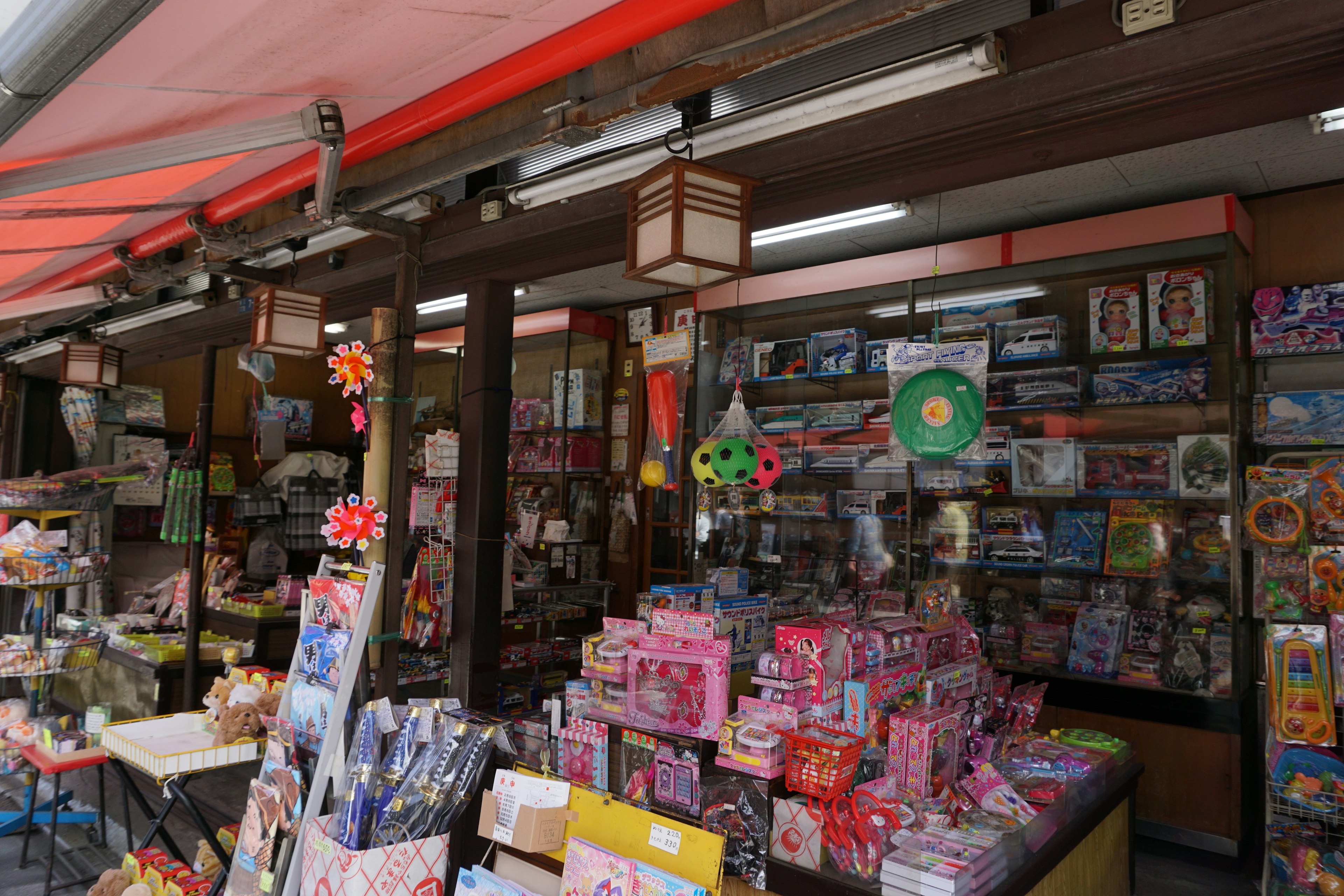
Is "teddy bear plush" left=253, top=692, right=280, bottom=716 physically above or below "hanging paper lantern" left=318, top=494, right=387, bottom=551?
below

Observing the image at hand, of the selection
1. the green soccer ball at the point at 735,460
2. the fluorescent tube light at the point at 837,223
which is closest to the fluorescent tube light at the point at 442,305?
the fluorescent tube light at the point at 837,223

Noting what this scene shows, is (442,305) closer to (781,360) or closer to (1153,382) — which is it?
(781,360)

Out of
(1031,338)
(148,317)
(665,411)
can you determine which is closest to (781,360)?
(665,411)

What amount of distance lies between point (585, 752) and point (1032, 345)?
3423 millimetres

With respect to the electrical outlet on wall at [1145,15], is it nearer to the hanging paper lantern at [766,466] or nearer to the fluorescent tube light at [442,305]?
the hanging paper lantern at [766,466]

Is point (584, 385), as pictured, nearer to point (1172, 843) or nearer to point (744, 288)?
point (744, 288)

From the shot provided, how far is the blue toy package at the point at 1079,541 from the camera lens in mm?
4691

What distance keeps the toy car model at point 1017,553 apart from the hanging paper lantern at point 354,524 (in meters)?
3.48

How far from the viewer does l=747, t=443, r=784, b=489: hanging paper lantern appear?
4098 millimetres

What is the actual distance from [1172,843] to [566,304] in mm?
5490

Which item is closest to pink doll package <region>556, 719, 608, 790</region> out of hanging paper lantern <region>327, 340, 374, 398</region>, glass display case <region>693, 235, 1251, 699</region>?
glass display case <region>693, 235, 1251, 699</region>

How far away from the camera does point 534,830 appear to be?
7.52ft

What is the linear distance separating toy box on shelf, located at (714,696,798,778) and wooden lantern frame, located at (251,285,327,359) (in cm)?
269

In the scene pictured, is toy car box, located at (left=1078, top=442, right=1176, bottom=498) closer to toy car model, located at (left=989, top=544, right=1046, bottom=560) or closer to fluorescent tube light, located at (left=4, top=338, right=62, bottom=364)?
toy car model, located at (left=989, top=544, right=1046, bottom=560)
